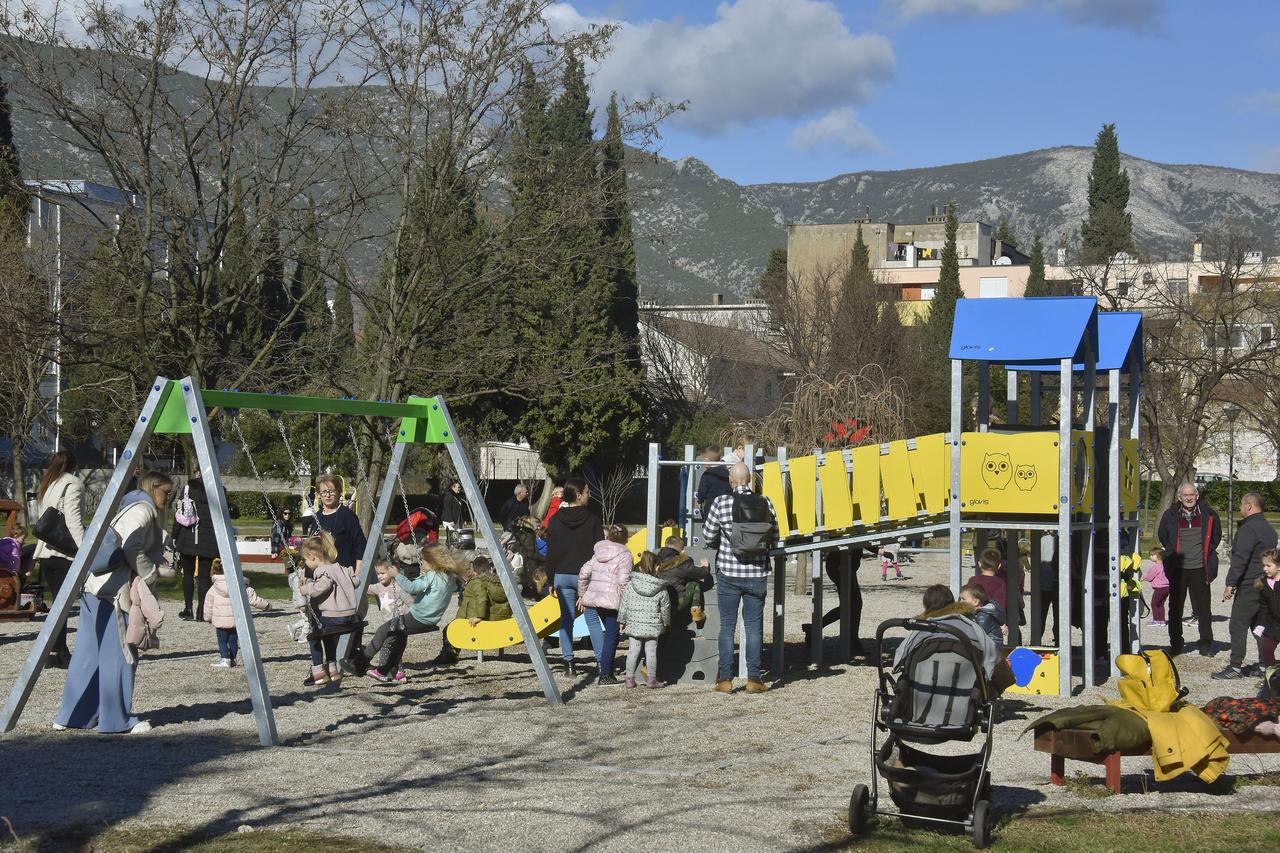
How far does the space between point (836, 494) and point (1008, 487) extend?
1.49 m

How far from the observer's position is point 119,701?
382 inches

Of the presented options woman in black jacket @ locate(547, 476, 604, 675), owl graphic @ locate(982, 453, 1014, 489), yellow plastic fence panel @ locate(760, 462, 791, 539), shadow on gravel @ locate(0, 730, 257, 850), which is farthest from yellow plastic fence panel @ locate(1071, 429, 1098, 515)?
shadow on gravel @ locate(0, 730, 257, 850)

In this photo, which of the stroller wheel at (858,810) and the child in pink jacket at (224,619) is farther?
the child in pink jacket at (224,619)

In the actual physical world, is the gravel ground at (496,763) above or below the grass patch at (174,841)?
below

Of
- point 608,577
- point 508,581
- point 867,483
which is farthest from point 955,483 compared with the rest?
point 508,581

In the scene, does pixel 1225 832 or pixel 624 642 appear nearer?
pixel 1225 832

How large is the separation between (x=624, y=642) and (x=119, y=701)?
6.89 metres

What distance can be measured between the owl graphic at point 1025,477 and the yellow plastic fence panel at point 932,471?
593mm

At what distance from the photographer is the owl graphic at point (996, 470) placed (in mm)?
12562

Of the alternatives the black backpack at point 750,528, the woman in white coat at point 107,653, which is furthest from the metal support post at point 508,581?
the woman in white coat at point 107,653

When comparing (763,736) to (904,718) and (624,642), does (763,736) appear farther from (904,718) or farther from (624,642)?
(624,642)

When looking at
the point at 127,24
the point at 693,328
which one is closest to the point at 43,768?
the point at 127,24

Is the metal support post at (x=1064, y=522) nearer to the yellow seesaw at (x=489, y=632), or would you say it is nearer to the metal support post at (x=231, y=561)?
the yellow seesaw at (x=489, y=632)

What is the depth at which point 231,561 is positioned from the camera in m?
9.63
